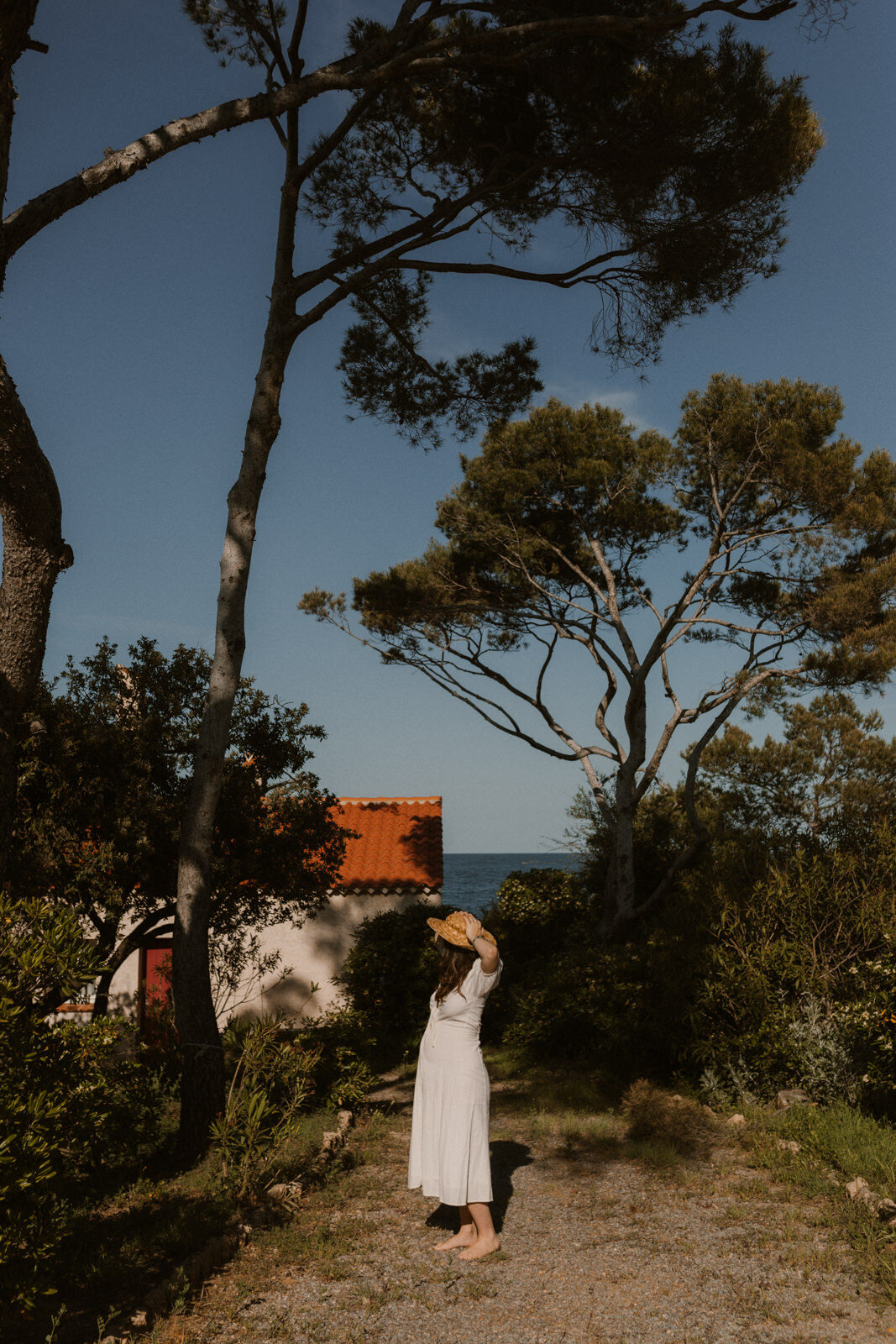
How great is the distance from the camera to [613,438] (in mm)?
15695

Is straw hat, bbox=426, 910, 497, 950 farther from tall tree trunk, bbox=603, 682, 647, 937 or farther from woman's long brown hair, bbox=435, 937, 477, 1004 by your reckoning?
tall tree trunk, bbox=603, 682, 647, 937

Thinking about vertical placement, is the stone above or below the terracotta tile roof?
below

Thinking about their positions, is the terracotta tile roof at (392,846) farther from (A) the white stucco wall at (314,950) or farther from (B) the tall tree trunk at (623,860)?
(B) the tall tree trunk at (623,860)

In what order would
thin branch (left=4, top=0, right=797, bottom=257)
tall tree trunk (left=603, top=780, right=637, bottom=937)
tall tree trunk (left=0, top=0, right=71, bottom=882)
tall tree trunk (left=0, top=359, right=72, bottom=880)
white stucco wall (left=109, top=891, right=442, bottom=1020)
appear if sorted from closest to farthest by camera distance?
1. tall tree trunk (left=0, top=0, right=71, bottom=882)
2. tall tree trunk (left=0, top=359, right=72, bottom=880)
3. thin branch (left=4, top=0, right=797, bottom=257)
4. tall tree trunk (left=603, top=780, right=637, bottom=937)
5. white stucco wall (left=109, top=891, right=442, bottom=1020)

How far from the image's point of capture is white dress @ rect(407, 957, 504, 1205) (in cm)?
521

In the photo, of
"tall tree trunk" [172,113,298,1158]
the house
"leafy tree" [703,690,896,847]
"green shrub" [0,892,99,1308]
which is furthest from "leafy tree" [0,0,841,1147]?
"leafy tree" [703,690,896,847]

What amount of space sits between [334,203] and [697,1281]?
458 inches

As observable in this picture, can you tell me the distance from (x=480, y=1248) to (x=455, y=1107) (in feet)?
2.80

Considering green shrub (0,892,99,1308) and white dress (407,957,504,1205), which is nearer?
green shrub (0,892,99,1308)

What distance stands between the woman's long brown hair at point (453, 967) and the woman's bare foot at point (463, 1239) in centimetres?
143

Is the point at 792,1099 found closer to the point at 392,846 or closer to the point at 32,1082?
the point at 32,1082

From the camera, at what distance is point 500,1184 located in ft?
22.7

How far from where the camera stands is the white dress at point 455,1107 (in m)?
5.21

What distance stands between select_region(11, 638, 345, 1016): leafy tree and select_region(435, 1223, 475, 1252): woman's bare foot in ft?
12.5
